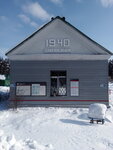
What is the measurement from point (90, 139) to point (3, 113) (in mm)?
6699

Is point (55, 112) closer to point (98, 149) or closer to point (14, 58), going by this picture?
point (14, 58)

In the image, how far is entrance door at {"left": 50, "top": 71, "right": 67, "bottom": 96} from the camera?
591 inches

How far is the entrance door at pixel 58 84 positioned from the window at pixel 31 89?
72cm

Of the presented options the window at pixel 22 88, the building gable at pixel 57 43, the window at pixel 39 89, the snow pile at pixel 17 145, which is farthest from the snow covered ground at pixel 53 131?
the building gable at pixel 57 43

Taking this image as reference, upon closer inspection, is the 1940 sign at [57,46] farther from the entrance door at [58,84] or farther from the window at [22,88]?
the window at [22,88]

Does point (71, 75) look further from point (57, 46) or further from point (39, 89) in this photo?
point (39, 89)

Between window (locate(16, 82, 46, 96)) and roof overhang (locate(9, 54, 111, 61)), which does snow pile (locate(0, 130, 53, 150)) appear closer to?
window (locate(16, 82, 46, 96))

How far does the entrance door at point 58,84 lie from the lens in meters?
15.0

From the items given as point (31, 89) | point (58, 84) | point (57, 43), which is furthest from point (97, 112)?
point (57, 43)

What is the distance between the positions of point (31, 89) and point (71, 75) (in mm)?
3014

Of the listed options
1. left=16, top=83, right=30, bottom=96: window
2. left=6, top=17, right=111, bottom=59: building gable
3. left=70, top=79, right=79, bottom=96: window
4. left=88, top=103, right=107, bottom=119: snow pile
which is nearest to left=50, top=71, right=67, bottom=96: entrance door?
left=70, top=79, right=79, bottom=96: window

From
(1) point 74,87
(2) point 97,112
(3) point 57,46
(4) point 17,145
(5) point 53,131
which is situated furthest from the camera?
(3) point 57,46

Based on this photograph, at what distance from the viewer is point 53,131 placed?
364 inches

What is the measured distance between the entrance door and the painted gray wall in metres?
0.35
